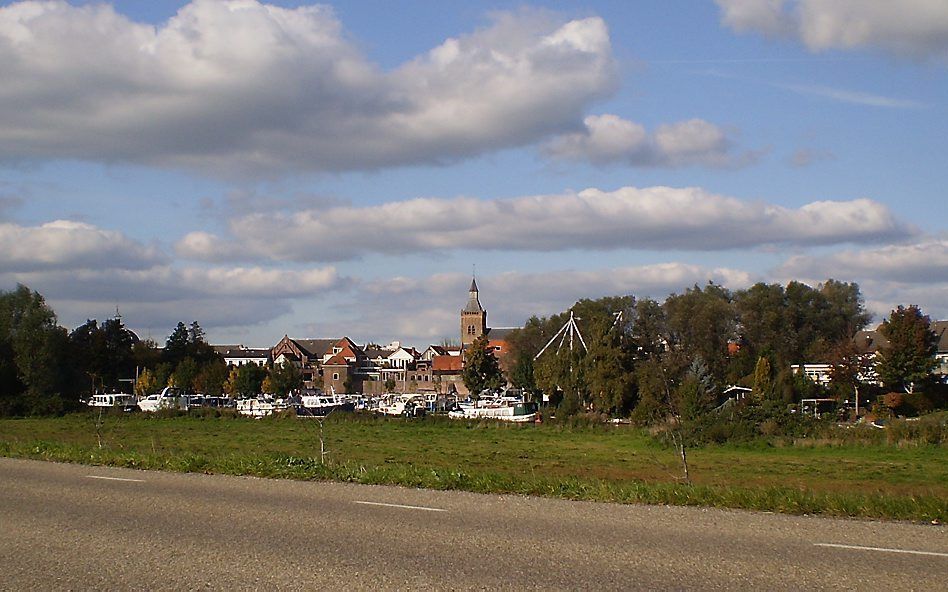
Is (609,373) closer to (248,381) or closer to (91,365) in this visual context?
(248,381)

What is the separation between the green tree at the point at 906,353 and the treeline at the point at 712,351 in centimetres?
8

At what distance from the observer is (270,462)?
2253 cm

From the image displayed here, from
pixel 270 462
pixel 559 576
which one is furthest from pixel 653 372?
pixel 559 576

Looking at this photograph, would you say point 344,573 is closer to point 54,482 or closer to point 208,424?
point 54,482

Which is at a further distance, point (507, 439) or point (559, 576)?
point (507, 439)

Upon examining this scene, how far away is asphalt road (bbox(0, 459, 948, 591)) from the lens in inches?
396

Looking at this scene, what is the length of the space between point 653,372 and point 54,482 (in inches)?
2447

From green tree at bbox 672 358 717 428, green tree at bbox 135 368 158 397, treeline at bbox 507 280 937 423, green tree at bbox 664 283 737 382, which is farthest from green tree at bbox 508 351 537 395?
green tree at bbox 672 358 717 428

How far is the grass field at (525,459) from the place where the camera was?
1636cm

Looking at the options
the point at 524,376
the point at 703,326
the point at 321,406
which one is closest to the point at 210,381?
the point at 321,406

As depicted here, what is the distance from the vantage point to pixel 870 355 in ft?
308

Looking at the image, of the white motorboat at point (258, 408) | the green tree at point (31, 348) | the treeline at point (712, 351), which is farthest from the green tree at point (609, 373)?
the green tree at point (31, 348)

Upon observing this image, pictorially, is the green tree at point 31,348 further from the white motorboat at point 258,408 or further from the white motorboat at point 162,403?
the white motorboat at point 258,408

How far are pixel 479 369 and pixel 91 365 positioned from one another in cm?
5417
